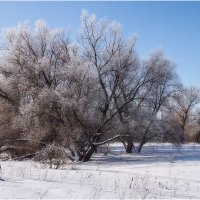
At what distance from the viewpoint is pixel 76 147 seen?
2945 cm

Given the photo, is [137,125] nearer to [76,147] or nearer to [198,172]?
[76,147]

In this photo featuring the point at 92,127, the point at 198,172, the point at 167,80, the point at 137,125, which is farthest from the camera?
the point at 167,80

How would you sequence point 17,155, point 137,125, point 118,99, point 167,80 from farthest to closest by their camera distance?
point 167,80 < point 118,99 < point 137,125 < point 17,155

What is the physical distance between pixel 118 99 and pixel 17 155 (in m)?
11.3

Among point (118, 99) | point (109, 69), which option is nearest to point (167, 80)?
point (118, 99)

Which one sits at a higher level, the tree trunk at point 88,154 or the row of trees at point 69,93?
the row of trees at point 69,93

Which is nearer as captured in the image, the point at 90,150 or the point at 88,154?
the point at 88,154

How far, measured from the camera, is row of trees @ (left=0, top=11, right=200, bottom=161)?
29.8m

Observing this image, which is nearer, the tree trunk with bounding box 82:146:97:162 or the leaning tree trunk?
the tree trunk with bounding box 82:146:97:162

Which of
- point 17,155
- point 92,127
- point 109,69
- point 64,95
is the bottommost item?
point 17,155

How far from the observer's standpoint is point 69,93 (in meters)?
30.1

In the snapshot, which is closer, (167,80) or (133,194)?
(133,194)

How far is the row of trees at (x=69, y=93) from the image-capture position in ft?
97.7

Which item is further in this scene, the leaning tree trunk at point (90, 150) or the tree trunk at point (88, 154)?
the leaning tree trunk at point (90, 150)
